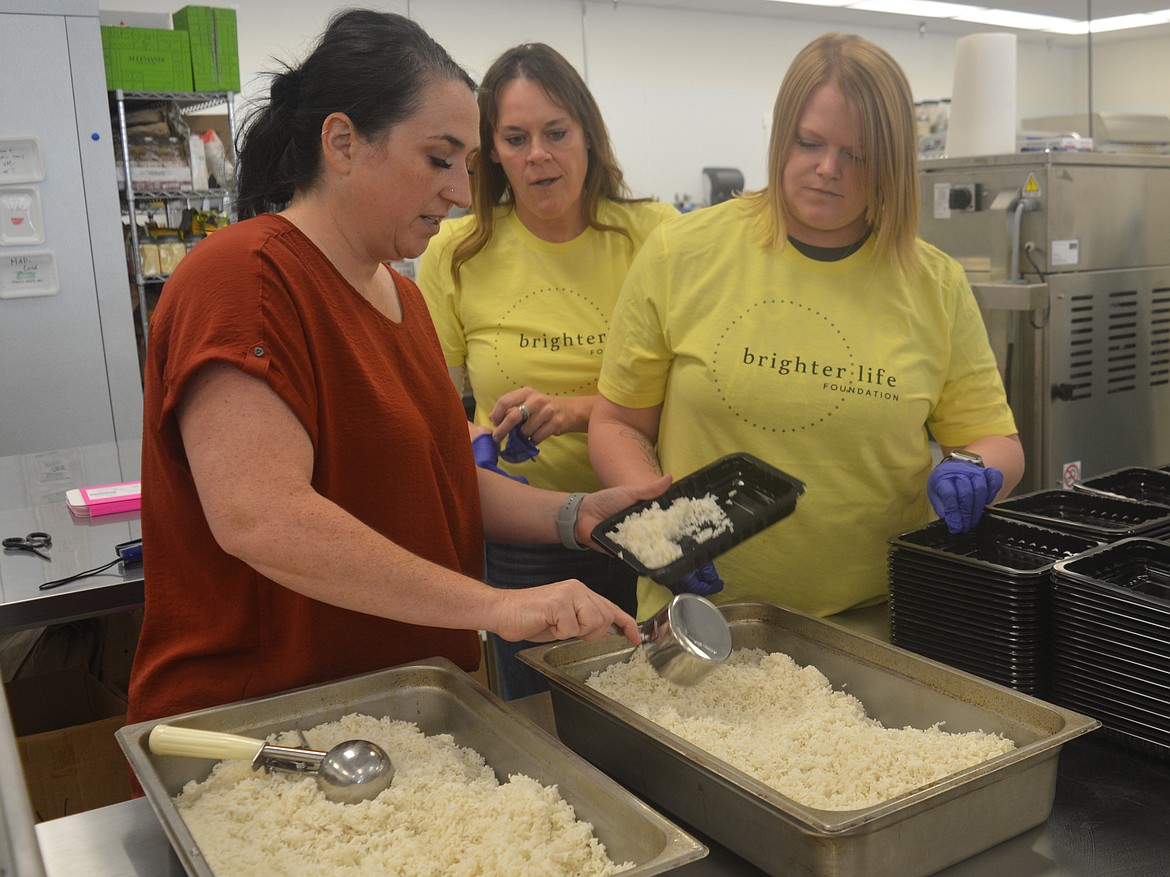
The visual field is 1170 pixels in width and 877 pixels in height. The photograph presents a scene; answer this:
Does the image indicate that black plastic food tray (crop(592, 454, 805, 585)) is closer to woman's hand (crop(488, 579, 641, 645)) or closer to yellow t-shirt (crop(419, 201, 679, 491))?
woman's hand (crop(488, 579, 641, 645))

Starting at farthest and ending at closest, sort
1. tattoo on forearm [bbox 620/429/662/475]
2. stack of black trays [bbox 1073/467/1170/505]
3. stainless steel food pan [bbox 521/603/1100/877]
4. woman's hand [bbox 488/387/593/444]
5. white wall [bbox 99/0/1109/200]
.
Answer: white wall [bbox 99/0/1109/200], woman's hand [bbox 488/387/593/444], tattoo on forearm [bbox 620/429/662/475], stack of black trays [bbox 1073/467/1170/505], stainless steel food pan [bbox 521/603/1100/877]

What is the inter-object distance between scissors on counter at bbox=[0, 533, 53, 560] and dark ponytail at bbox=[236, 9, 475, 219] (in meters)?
1.24

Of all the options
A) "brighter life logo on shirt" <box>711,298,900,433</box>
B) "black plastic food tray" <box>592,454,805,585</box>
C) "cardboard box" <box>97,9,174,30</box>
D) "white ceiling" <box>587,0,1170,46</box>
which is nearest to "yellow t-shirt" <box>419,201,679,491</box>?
"brighter life logo on shirt" <box>711,298,900,433</box>

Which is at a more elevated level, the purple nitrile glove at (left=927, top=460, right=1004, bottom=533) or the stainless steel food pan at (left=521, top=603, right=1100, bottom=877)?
the purple nitrile glove at (left=927, top=460, right=1004, bottom=533)

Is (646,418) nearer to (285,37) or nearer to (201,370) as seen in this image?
(201,370)

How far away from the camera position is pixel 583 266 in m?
2.17

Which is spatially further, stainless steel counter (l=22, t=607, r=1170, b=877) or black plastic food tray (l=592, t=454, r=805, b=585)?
black plastic food tray (l=592, t=454, r=805, b=585)

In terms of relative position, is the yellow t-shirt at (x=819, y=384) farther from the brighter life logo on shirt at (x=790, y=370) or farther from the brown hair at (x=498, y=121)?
the brown hair at (x=498, y=121)

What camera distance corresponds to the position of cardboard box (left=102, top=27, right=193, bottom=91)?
4629mm

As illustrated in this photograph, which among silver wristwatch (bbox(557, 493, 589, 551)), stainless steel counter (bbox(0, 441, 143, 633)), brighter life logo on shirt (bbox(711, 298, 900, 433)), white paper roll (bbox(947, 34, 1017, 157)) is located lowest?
stainless steel counter (bbox(0, 441, 143, 633))

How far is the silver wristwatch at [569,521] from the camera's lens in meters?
1.54

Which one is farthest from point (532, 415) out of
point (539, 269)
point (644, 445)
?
point (539, 269)

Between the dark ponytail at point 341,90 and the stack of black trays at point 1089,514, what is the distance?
97 centimetres

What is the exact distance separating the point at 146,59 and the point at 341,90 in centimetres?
404
